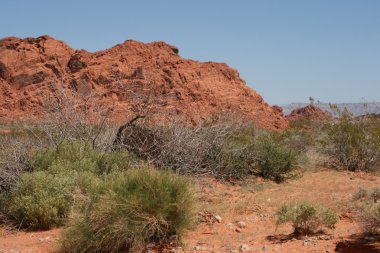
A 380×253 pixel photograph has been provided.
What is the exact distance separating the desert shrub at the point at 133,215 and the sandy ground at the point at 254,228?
0.45 m

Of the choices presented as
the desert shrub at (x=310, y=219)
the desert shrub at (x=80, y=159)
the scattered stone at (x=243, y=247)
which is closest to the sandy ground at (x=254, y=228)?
the scattered stone at (x=243, y=247)

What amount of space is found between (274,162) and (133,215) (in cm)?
810

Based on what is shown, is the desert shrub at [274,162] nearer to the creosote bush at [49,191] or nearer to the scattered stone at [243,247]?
the creosote bush at [49,191]

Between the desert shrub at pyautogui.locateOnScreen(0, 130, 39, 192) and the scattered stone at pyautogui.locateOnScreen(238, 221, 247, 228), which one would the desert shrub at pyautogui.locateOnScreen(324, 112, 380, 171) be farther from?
the desert shrub at pyautogui.locateOnScreen(0, 130, 39, 192)

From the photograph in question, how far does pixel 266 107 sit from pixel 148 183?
52.3 metres

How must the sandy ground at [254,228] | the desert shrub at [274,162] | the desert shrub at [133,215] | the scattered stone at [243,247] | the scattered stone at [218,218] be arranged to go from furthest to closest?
the desert shrub at [274,162] → the scattered stone at [218,218] → the desert shrub at [133,215] → the scattered stone at [243,247] → the sandy ground at [254,228]

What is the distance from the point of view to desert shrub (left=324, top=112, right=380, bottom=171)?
54.5 feet

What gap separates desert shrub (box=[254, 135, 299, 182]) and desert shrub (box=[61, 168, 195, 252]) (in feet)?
23.9

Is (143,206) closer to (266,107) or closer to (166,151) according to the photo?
(166,151)

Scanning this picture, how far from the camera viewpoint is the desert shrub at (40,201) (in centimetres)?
807

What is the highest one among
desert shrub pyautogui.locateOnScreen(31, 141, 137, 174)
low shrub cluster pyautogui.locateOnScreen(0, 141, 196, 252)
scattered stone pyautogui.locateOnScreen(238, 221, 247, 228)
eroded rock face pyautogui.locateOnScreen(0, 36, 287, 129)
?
eroded rock face pyautogui.locateOnScreen(0, 36, 287, 129)

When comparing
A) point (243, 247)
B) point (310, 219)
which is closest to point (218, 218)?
point (243, 247)

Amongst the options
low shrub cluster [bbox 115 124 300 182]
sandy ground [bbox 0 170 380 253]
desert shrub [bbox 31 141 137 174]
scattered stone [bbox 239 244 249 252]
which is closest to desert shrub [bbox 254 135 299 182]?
low shrub cluster [bbox 115 124 300 182]

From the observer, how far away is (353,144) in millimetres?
16906
